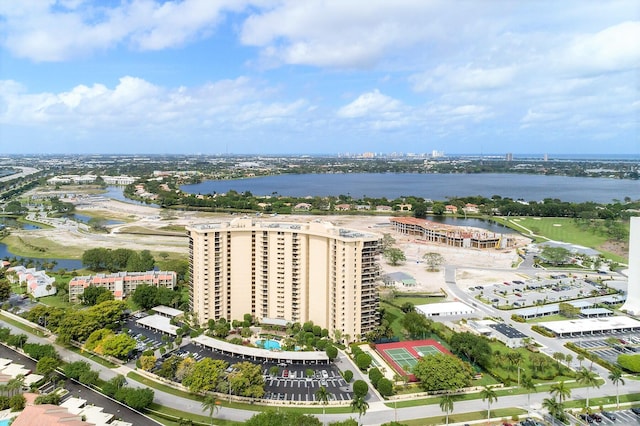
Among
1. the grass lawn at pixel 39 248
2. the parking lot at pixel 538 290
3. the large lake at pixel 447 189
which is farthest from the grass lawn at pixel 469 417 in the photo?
the large lake at pixel 447 189

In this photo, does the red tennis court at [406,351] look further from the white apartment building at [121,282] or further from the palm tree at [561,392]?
the white apartment building at [121,282]

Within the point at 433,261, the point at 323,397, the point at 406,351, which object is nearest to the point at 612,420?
the point at 406,351

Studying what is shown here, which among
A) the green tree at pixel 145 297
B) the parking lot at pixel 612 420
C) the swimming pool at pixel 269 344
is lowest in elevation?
the parking lot at pixel 612 420

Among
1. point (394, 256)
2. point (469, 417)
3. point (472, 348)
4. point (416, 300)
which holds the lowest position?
point (469, 417)

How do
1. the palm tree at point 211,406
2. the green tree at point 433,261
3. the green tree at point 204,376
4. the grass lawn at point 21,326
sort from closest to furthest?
the palm tree at point 211,406 < the green tree at point 204,376 < the grass lawn at point 21,326 < the green tree at point 433,261

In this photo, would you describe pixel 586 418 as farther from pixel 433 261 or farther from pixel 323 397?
pixel 433 261

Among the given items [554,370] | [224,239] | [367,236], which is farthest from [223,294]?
[554,370]

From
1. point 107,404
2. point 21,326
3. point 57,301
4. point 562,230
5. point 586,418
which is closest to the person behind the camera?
point 586,418
